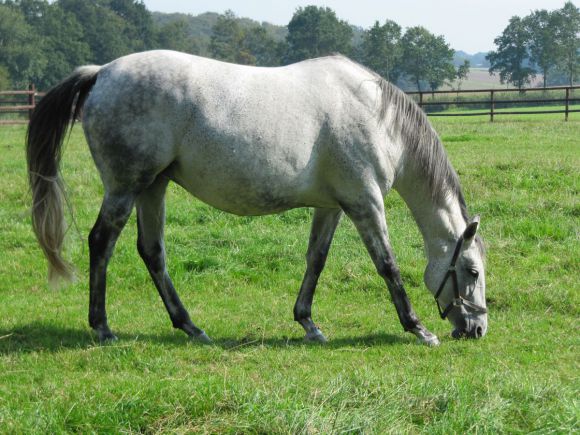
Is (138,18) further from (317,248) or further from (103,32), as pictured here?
(317,248)

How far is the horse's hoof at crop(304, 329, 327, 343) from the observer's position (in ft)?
18.8

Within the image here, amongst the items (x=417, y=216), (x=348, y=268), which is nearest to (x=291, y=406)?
(x=417, y=216)

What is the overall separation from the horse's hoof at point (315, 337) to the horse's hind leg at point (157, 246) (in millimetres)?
770

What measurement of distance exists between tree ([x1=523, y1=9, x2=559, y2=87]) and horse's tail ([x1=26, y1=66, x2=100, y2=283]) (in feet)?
264

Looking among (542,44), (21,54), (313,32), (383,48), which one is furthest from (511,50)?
(21,54)

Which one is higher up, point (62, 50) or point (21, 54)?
point (62, 50)

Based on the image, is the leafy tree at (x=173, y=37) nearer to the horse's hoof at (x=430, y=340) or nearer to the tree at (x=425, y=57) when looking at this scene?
the tree at (x=425, y=57)

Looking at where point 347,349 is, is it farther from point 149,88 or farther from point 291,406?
point 149,88

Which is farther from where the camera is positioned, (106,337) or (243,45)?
(243,45)

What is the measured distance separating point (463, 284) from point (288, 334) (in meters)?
1.44

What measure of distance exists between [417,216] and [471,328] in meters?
0.98

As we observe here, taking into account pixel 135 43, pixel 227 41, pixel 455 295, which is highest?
pixel 227 41

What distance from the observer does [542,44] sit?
8031 centimetres

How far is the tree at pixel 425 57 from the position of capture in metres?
67.2
